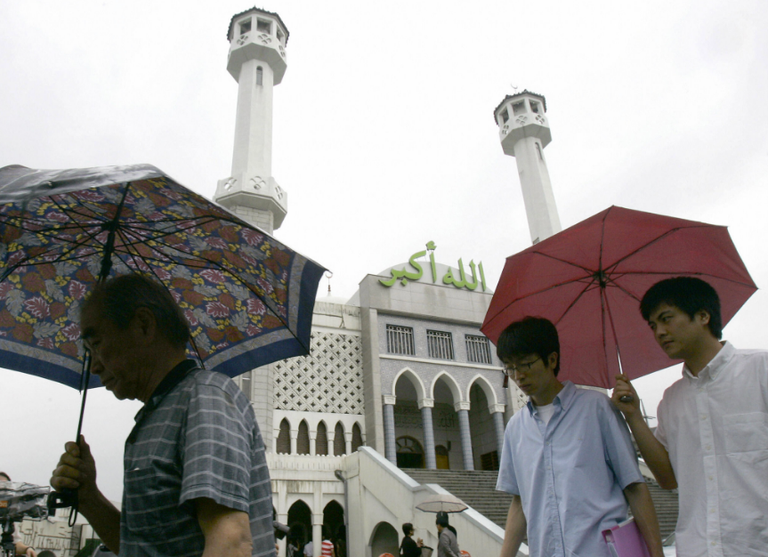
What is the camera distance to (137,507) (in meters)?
1.28

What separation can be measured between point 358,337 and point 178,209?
590 inches

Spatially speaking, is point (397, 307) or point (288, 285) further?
point (397, 307)

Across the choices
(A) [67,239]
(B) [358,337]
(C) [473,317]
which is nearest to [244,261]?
(A) [67,239]

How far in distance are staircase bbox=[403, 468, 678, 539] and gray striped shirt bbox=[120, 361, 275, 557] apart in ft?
38.4

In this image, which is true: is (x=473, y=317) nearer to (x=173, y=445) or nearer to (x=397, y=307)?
(x=397, y=307)

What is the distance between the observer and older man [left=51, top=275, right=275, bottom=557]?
45.9 inches

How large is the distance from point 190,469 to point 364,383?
607 inches

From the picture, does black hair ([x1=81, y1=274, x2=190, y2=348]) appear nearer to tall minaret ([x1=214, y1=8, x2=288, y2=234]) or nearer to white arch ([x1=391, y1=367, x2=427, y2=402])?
tall minaret ([x1=214, y1=8, x2=288, y2=234])

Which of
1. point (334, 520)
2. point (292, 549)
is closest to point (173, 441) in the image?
point (292, 549)

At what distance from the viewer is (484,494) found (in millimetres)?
13312

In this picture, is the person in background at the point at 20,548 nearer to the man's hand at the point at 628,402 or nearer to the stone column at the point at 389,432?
the man's hand at the point at 628,402

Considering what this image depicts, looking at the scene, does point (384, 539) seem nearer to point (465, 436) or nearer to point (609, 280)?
point (465, 436)

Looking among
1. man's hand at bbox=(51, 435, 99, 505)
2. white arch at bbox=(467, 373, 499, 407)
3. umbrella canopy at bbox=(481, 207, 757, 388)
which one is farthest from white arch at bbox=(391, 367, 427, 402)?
man's hand at bbox=(51, 435, 99, 505)

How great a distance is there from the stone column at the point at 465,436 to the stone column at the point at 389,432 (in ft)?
6.96
